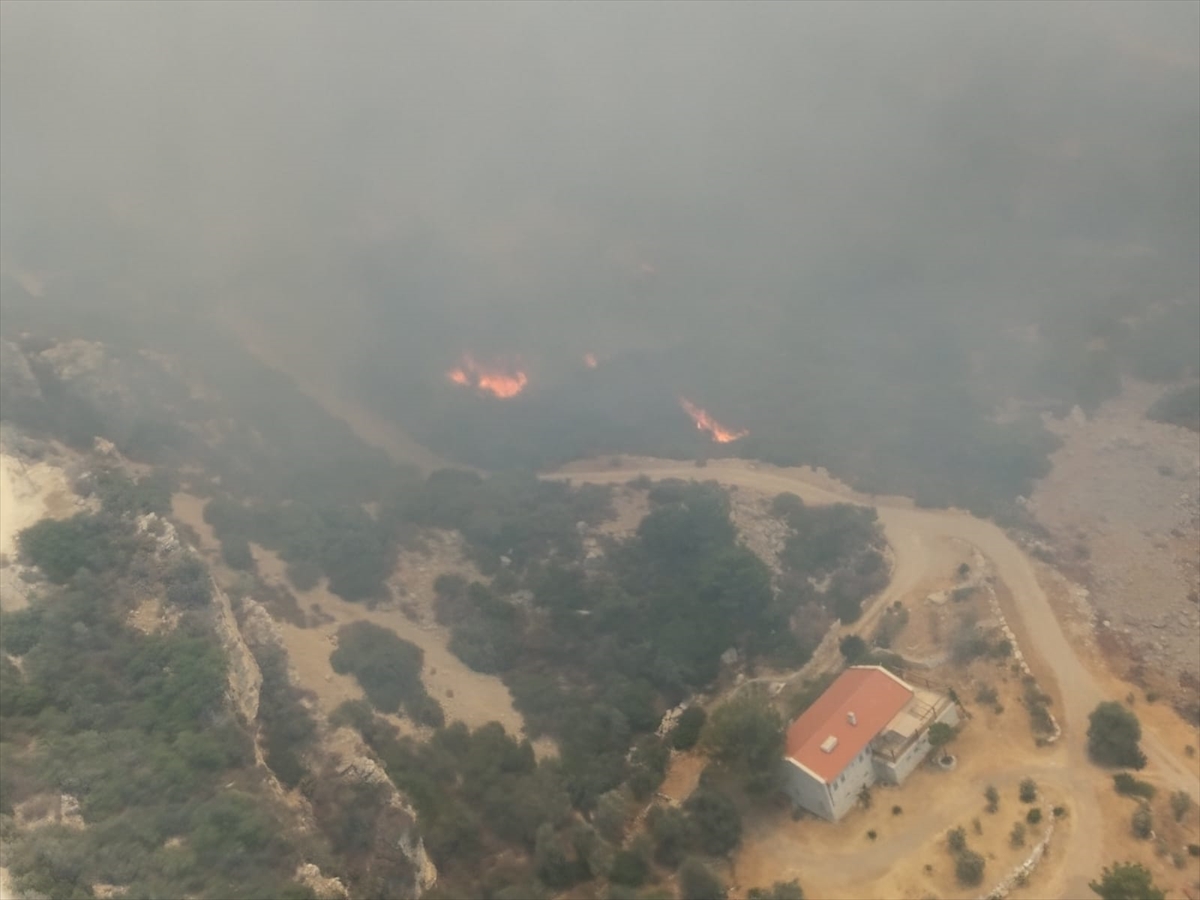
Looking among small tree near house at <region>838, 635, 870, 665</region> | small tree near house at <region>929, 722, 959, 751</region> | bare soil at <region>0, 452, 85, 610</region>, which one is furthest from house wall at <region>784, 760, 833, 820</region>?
bare soil at <region>0, 452, 85, 610</region>

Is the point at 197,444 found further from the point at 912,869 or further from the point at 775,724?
the point at 912,869

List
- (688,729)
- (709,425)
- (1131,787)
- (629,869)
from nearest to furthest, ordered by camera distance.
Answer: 1. (629,869)
2. (1131,787)
3. (688,729)
4. (709,425)

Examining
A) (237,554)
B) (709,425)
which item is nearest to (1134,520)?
(709,425)

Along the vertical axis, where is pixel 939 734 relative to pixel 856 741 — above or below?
above

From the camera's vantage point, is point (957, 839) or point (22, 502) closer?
point (957, 839)

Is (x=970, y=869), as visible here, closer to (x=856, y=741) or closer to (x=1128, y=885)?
(x=1128, y=885)
